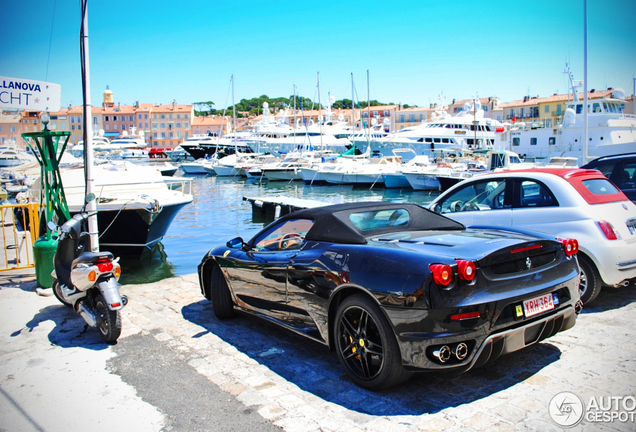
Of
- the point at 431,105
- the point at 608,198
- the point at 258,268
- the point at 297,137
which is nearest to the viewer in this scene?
the point at 258,268

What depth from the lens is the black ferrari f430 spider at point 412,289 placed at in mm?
3398

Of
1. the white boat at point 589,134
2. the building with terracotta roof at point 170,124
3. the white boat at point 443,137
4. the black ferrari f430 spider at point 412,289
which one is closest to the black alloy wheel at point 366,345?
the black ferrari f430 spider at point 412,289

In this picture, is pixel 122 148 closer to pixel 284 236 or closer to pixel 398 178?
pixel 398 178

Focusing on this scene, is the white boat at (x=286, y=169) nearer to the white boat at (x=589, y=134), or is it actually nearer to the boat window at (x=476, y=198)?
the white boat at (x=589, y=134)

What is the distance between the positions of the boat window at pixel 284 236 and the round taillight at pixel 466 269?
186 centimetres

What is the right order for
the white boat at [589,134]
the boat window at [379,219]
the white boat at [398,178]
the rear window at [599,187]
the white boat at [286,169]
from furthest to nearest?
the white boat at [286,169], the white boat at [398,178], the white boat at [589,134], the rear window at [599,187], the boat window at [379,219]

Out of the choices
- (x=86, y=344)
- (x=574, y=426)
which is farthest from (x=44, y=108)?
(x=574, y=426)

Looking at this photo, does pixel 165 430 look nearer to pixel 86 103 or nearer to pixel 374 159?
pixel 86 103

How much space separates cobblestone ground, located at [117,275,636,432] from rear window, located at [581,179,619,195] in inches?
53.9

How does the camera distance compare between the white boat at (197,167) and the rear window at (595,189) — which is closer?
the rear window at (595,189)

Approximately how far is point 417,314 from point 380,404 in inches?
30.0

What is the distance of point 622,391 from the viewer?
3627 mm

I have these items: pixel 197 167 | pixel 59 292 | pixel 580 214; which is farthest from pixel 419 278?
pixel 197 167

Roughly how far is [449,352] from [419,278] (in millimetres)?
545
